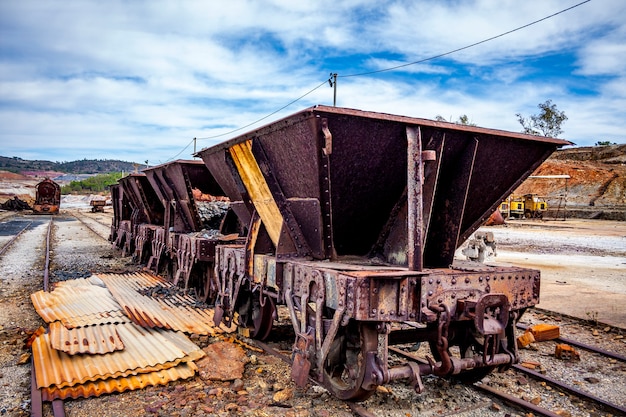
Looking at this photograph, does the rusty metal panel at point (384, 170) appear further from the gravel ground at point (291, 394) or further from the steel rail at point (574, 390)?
the steel rail at point (574, 390)

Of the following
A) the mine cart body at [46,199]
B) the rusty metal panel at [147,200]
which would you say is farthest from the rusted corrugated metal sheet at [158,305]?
the mine cart body at [46,199]

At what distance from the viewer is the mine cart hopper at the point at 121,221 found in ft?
46.3

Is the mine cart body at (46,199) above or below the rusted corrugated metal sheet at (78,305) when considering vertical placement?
above

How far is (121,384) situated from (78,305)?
3.18m

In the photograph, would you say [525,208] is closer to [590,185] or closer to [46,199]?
[590,185]

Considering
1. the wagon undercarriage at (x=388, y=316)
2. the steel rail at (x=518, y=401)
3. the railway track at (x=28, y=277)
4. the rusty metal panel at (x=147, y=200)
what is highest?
the rusty metal panel at (x=147, y=200)

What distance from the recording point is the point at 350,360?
390 cm

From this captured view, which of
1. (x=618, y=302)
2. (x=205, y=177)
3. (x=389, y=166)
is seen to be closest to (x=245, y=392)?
(x=389, y=166)

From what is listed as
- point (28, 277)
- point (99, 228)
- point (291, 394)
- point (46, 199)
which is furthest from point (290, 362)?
point (46, 199)

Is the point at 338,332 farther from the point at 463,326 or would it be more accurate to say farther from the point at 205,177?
the point at 205,177

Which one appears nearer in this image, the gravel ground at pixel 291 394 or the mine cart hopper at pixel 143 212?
the gravel ground at pixel 291 394

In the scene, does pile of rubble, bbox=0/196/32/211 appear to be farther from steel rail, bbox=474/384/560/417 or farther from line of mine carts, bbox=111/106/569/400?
steel rail, bbox=474/384/560/417

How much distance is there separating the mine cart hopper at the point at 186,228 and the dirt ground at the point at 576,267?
5.40 m

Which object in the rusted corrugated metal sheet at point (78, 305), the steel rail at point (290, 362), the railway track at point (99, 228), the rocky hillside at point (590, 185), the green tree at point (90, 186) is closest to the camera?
the steel rail at point (290, 362)
